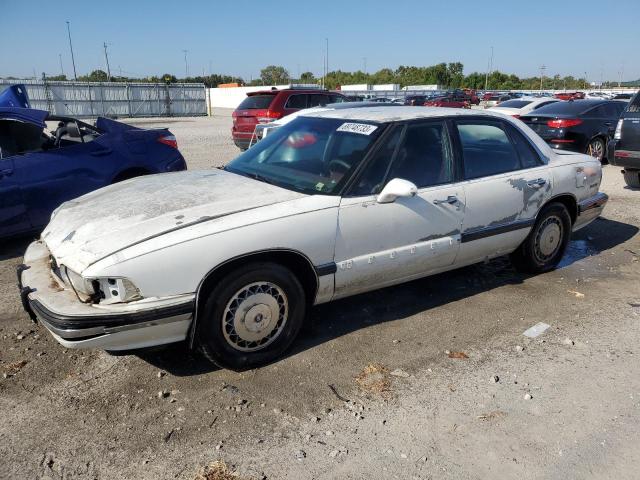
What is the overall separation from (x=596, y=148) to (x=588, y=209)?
7437 mm

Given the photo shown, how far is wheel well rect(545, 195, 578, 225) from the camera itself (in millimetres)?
5031

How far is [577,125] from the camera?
36.8 feet

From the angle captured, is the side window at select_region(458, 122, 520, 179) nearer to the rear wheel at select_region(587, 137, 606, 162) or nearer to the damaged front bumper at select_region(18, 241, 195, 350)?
the damaged front bumper at select_region(18, 241, 195, 350)

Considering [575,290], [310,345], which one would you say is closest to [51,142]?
[310,345]

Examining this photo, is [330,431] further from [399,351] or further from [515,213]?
[515,213]

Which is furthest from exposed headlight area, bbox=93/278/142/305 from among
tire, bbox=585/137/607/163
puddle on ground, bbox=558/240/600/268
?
tire, bbox=585/137/607/163

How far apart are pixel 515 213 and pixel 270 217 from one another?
2.38 meters

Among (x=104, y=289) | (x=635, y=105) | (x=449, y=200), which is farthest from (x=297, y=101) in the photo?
(x=104, y=289)

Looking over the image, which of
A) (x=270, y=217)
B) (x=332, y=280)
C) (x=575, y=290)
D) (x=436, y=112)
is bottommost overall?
(x=575, y=290)

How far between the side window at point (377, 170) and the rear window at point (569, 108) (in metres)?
9.32

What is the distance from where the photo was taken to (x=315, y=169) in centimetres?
389

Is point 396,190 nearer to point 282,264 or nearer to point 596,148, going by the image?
point 282,264

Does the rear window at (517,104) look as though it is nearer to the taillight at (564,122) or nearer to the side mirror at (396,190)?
the taillight at (564,122)

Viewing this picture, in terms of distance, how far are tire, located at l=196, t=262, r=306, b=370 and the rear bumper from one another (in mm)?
3270
